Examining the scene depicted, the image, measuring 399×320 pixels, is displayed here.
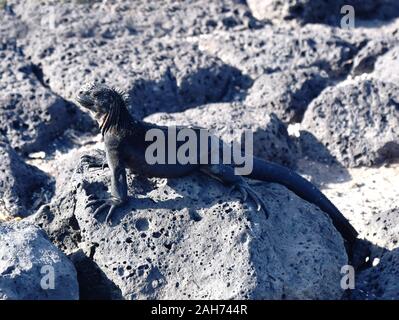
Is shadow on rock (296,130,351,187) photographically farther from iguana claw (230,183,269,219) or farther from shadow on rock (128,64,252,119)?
Result: iguana claw (230,183,269,219)

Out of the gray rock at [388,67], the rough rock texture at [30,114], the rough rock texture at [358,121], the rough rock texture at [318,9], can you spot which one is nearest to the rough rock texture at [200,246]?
the rough rock texture at [358,121]

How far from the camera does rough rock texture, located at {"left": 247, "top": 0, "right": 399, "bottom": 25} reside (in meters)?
11.0

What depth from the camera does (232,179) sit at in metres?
6.51

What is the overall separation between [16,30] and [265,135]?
3406 millimetres

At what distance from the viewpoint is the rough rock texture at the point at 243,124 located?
8.68 m

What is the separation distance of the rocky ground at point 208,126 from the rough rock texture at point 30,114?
0.01 m

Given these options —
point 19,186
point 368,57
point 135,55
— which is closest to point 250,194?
point 19,186

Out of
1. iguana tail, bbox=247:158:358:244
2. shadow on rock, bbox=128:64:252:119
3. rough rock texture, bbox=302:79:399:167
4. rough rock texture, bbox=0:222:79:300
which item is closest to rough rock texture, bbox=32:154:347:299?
rough rock texture, bbox=0:222:79:300

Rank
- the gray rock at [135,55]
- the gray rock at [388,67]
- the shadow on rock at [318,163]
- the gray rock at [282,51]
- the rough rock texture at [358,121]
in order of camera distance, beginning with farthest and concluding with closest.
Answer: the gray rock at [282,51] < the gray rock at [388,67] < the gray rock at [135,55] < the rough rock texture at [358,121] < the shadow on rock at [318,163]

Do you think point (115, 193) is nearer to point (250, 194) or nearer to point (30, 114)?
point (250, 194)

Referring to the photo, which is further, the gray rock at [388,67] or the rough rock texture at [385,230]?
the gray rock at [388,67]

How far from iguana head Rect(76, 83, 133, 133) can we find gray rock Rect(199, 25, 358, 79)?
3.85 meters

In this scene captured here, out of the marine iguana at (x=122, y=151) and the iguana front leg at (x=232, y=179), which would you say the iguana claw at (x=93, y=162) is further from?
the iguana front leg at (x=232, y=179)
